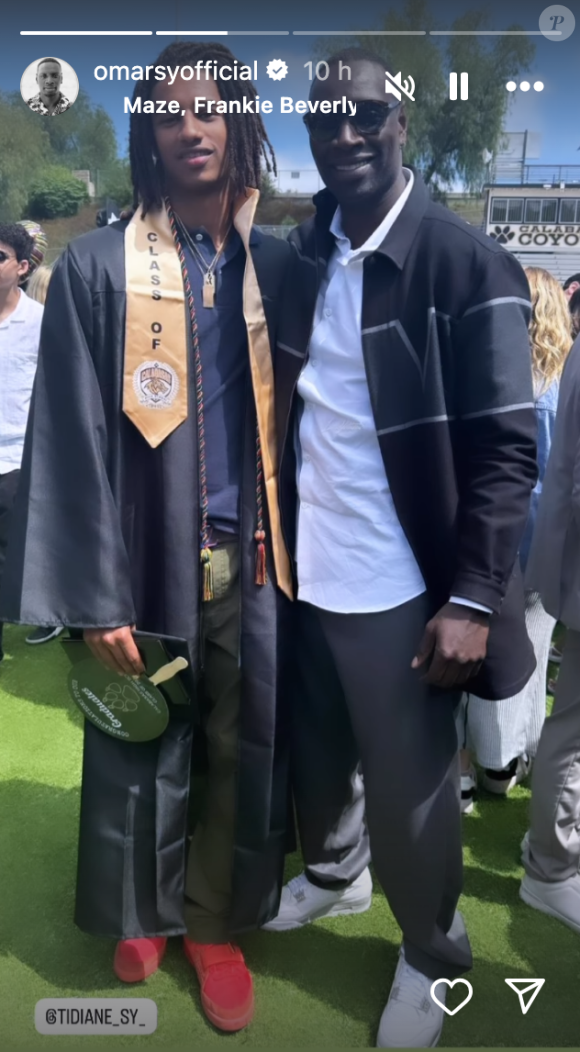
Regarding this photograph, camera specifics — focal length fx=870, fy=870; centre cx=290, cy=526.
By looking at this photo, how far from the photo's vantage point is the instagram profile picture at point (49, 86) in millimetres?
1329

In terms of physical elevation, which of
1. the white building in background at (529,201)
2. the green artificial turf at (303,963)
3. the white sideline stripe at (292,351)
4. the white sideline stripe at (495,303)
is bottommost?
the green artificial turf at (303,963)

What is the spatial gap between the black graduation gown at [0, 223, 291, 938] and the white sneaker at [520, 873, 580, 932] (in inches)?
25.1

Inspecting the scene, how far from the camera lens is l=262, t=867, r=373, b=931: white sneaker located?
1896 mm

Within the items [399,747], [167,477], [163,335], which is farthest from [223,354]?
[399,747]

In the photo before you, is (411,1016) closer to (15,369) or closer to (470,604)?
(470,604)

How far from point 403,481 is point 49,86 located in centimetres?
83

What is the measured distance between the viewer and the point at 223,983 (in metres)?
1.67

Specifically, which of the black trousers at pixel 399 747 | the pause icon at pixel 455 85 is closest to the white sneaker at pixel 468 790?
the black trousers at pixel 399 747

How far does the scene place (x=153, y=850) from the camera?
68.1 inches

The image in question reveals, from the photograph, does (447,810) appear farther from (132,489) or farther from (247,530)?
(132,489)

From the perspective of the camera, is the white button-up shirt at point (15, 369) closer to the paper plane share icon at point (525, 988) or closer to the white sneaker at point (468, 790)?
the white sneaker at point (468, 790)

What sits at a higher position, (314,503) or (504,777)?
(314,503)

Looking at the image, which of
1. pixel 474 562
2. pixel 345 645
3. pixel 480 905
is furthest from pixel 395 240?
pixel 480 905

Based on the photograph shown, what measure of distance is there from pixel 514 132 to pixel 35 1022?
163 centimetres
